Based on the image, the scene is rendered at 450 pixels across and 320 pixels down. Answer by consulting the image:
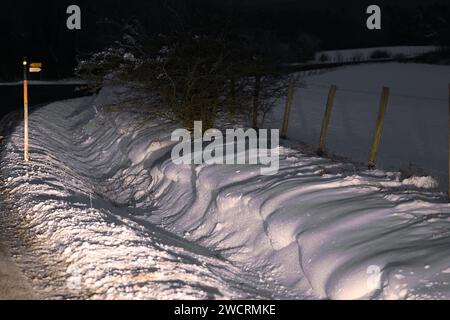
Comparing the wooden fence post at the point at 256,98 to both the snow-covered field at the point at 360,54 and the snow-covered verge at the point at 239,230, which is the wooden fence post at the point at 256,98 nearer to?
the snow-covered verge at the point at 239,230

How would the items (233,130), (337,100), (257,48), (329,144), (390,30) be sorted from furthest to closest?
1. (390,30)
2. (337,100)
3. (329,144)
4. (257,48)
5. (233,130)

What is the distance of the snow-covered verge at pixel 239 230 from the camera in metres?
5.21

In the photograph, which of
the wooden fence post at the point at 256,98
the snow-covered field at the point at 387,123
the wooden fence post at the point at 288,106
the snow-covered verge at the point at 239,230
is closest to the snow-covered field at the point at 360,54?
the snow-covered field at the point at 387,123

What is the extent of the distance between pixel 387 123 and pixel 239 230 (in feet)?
47.2

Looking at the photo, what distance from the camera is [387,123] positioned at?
20422 mm

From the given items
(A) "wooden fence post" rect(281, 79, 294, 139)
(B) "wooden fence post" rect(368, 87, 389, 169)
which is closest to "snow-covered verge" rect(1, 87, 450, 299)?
(B) "wooden fence post" rect(368, 87, 389, 169)

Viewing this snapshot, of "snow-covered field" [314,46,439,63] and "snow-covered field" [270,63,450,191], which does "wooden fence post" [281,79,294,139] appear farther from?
"snow-covered field" [314,46,439,63]

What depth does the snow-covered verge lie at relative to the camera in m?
5.21

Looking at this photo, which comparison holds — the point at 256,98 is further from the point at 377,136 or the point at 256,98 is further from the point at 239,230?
the point at 239,230

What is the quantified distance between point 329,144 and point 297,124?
352cm

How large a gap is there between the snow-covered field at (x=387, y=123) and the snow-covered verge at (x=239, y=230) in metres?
2.77

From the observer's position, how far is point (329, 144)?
15031 millimetres
